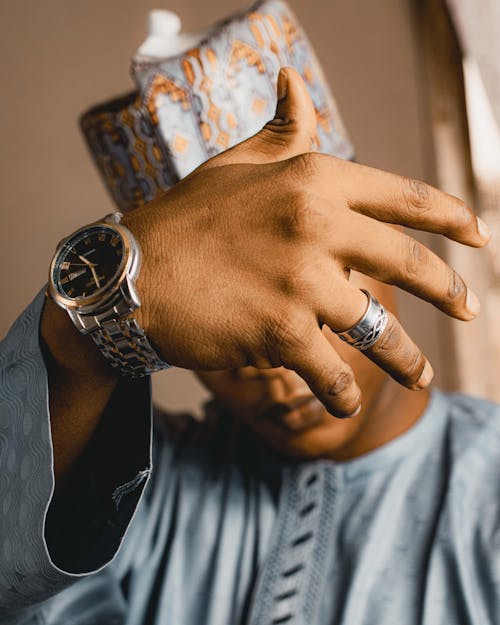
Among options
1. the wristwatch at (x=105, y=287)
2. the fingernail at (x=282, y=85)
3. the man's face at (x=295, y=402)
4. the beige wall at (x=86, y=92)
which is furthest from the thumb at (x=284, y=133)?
the beige wall at (x=86, y=92)

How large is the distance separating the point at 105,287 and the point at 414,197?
0.25 m

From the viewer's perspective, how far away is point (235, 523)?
3.61 feet

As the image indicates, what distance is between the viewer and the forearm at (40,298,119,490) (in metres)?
0.71

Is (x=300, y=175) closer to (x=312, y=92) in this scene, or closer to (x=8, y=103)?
(x=312, y=92)

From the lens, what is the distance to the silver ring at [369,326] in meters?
0.57

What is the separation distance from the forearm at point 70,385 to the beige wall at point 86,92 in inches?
37.3

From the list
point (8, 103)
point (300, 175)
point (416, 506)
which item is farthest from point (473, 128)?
point (300, 175)

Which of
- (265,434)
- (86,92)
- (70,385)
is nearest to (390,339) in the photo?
(70,385)

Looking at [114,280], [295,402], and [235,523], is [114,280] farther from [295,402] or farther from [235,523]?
[235,523]

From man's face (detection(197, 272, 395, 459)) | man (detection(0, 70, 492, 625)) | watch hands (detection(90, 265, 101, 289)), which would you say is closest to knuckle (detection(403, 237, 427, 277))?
man (detection(0, 70, 492, 625))

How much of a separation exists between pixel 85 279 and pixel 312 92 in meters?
0.55

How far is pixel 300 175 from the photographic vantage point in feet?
1.89

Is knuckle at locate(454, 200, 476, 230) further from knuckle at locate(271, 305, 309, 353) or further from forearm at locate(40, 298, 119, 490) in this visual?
forearm at locate(40, 298, 119, 490)

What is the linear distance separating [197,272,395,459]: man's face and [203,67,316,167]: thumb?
1.16 ft
